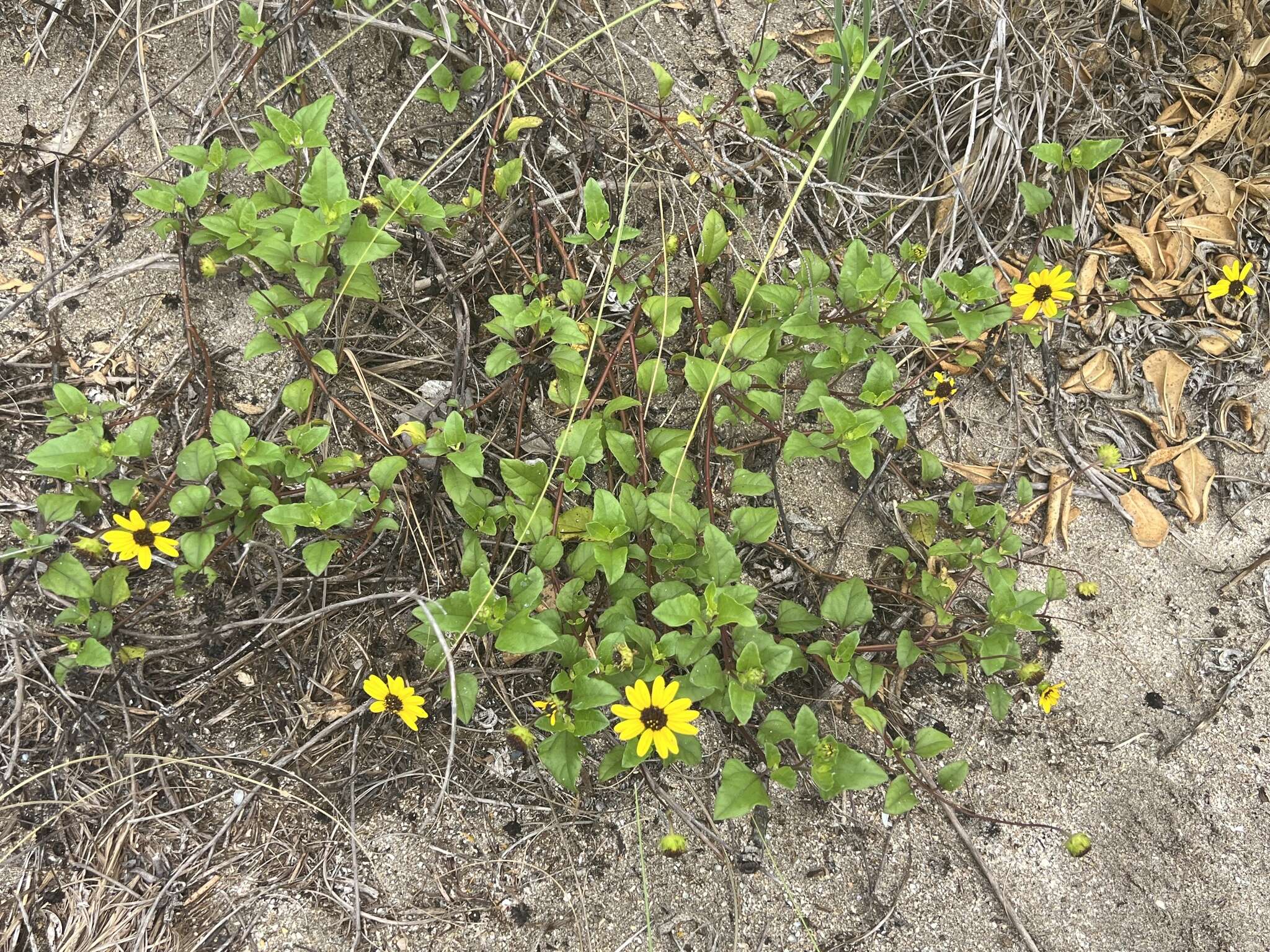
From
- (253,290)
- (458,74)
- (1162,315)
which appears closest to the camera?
Result: (253,290)

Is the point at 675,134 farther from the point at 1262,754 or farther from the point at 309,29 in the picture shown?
the point at 1262,754

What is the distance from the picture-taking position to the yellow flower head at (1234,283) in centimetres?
235

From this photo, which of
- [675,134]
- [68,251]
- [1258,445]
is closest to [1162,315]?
[1258,445]

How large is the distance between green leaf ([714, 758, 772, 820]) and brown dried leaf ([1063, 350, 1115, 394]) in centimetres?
154

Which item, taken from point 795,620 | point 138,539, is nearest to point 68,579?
point 138,539

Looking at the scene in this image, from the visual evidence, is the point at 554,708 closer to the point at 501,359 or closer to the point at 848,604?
the point at 848,604

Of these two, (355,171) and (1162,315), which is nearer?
(355,171)

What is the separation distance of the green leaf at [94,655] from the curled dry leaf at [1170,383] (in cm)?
281

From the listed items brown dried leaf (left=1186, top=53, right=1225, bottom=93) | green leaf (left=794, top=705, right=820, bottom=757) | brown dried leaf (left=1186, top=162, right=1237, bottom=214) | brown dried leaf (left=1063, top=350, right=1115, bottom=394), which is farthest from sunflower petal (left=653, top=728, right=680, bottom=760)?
brown dried leaf (left=1186, top=53, right=1225, bottom=93)

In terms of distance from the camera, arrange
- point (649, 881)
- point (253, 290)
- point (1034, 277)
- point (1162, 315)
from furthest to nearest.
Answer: point (1162, 315), point (253, 290), point (1034, 277), point (649, 881)

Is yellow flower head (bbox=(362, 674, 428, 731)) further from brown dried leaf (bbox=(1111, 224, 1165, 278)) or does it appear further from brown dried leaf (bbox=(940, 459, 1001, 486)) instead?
brown dried leaf (bbox=(1111, 224, 1165, 278))

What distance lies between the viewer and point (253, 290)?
2152mm

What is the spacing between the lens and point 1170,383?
2.43m

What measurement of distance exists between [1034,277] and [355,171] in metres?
1.81
